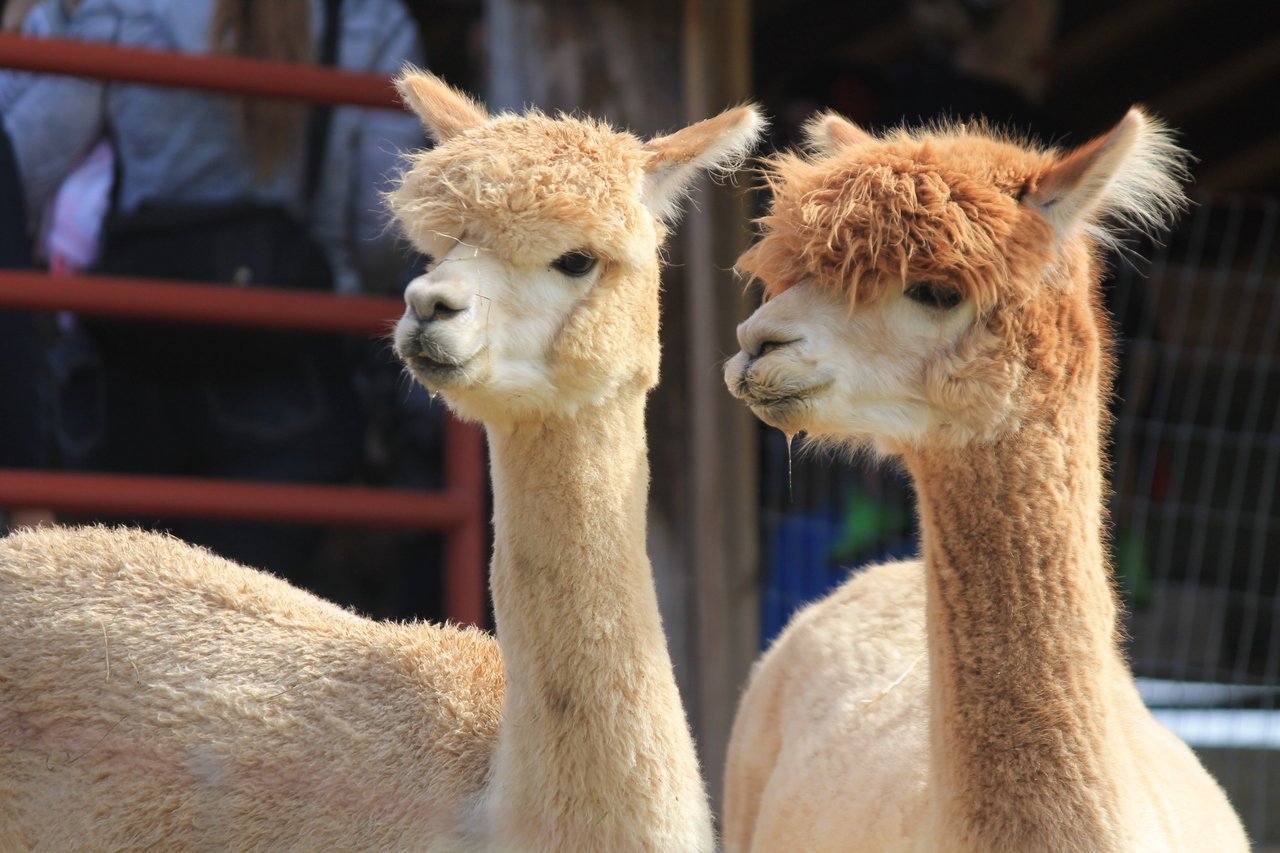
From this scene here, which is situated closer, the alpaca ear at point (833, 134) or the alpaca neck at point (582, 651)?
the alpaca neck at point (582, 651)

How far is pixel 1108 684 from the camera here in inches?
101

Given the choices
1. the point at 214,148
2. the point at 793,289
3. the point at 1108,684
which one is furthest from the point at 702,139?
the point at 214,148

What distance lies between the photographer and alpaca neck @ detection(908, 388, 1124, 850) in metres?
2.41

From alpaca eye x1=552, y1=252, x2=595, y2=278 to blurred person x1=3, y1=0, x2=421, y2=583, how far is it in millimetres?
1800

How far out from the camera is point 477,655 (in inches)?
121

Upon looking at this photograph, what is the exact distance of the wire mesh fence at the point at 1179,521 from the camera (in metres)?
5.37

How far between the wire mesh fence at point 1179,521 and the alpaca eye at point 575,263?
2340 millimetres

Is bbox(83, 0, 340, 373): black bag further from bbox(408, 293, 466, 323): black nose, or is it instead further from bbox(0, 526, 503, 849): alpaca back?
bbox(408, 293, 466, 323): black nose

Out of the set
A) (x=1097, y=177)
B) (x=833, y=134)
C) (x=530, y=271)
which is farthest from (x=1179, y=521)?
(x=530, y=271)

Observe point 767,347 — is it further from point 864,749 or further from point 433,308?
point 864,749

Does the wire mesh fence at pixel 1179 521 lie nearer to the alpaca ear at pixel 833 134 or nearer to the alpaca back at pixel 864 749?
the alpaca back at pixel 864 749

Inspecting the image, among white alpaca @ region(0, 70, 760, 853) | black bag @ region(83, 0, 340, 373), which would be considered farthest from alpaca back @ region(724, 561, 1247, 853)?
black bag @ region(83, 0, 340, 373)

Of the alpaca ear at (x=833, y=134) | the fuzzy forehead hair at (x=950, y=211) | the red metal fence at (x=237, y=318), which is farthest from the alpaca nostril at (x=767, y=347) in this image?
the red metal fence at (x=237, y=318)

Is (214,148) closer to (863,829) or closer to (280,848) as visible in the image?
(280,848)
